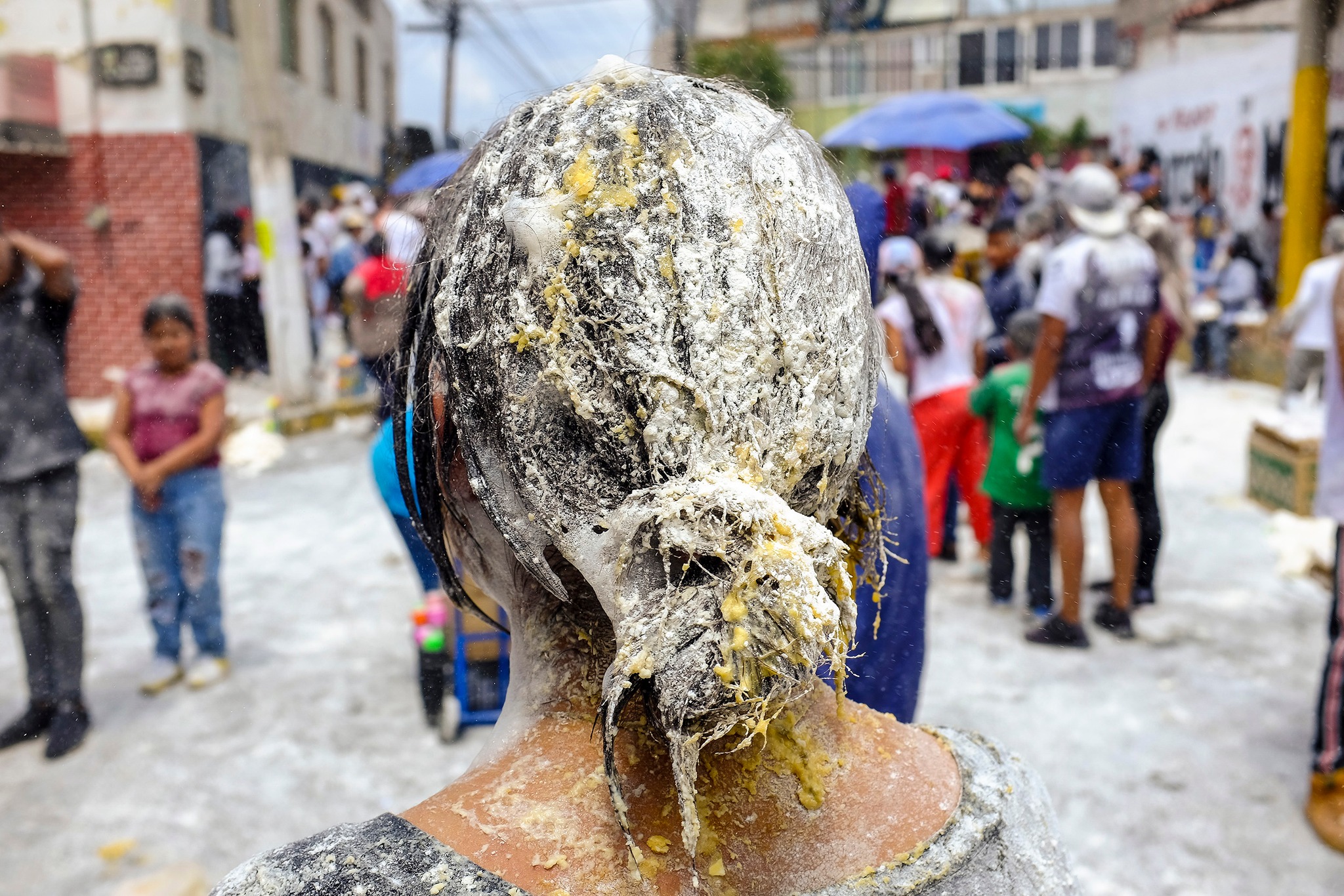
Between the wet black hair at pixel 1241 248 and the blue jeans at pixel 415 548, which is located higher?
the wet black hair at pixel 1241 248

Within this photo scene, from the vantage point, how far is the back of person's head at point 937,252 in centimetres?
531

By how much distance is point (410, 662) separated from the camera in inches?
177

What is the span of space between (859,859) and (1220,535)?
5861 mm

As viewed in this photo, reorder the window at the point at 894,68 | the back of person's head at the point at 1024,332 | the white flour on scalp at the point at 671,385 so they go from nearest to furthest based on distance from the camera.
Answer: the white flour on scalp at the point at 671,385 < the back of person's head at the point at 1024,332 < the window at the point at 894,68

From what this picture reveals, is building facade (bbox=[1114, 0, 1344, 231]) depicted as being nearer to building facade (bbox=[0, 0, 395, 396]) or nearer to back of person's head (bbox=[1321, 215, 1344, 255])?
back of person's head (bbox=[1321, 215, 1344, 255])

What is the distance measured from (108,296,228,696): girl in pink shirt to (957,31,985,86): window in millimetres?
32255

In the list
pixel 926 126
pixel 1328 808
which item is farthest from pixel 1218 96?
pixel 1328 808

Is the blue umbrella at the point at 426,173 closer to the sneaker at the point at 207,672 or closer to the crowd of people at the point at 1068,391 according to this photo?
the sneaker at the point at 207,672

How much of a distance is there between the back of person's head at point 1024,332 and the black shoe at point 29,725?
4499mm

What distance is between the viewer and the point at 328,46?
14.3 meters

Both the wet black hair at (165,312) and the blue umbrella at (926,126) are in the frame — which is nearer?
the wet black hair at (165,312)

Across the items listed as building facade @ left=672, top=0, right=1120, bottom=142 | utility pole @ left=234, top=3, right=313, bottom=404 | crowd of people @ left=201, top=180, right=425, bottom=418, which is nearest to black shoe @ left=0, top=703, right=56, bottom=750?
crowd of people @ left=201, top=180, right=425, bottom=418

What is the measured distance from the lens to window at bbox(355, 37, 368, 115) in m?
16.0

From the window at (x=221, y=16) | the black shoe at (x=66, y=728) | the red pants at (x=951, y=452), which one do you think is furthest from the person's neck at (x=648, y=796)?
the window at (x=221, y=16)
